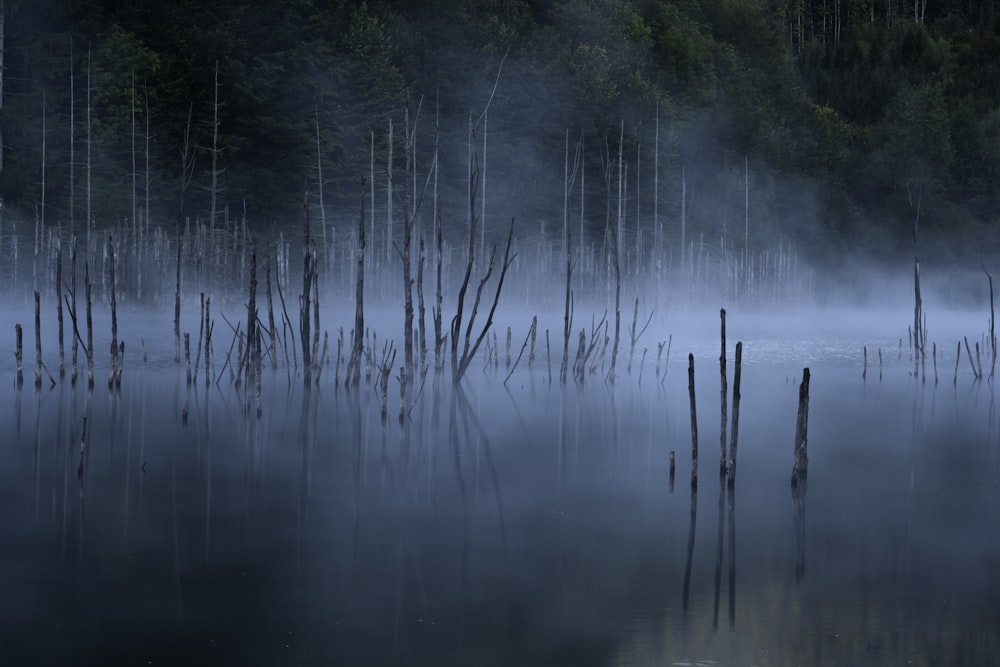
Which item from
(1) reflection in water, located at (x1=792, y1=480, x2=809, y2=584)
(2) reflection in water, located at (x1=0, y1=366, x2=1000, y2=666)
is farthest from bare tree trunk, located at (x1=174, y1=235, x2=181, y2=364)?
(1) reflection in water, located at (x1=792, y1=480, x2=809, y2=584)

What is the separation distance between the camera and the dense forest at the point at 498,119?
38.1 metres

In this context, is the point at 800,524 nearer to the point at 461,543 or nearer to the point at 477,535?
the point at 477,535

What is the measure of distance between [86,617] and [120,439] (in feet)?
23.5

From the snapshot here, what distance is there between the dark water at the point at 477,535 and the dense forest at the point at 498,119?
934 cm

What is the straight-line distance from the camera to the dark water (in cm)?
804

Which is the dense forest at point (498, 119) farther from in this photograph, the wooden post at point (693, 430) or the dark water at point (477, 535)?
the wooden post at point (693, 430)

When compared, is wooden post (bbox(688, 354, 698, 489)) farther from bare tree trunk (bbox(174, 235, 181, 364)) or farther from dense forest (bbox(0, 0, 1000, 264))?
A: dense forest (bbox(0, 0, 1000, 264))

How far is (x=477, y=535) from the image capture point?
10938 mm

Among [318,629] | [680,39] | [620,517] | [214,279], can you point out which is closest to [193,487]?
[620,517]

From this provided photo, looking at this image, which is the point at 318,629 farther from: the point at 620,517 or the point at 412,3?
the point at 412,3

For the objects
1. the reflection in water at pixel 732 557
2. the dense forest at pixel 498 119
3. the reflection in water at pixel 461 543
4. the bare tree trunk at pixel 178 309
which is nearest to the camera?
the reflection in water at pixel 461 543

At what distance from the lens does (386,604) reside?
342 inches

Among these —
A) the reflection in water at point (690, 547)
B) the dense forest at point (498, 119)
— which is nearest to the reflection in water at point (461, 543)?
the reflection in water at point (690, 547)

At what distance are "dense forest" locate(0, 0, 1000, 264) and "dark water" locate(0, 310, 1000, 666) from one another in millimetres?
9337
